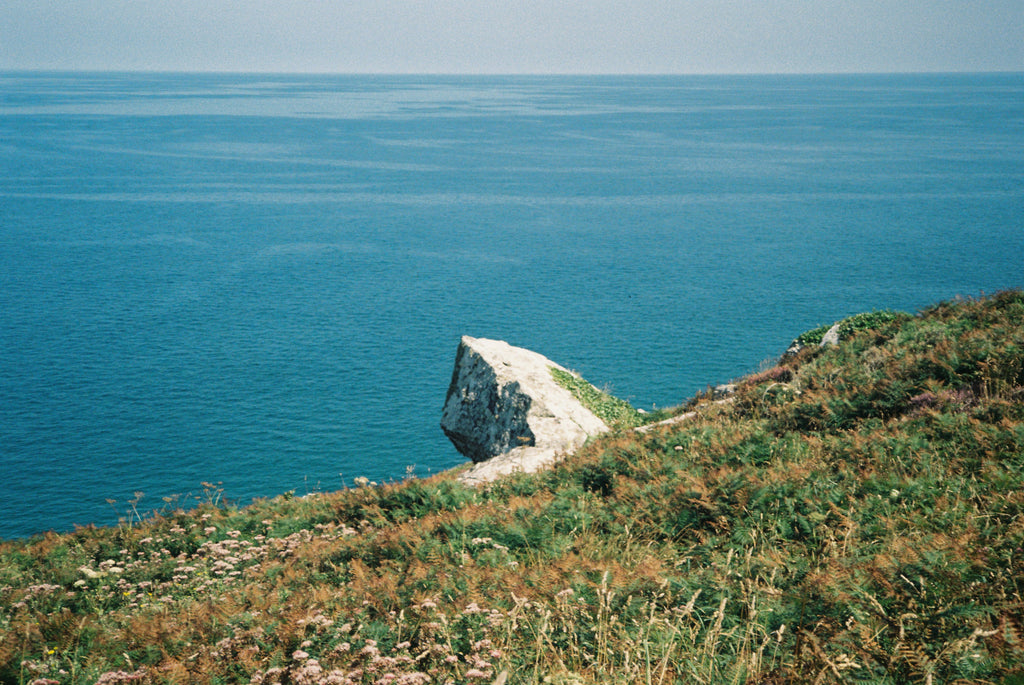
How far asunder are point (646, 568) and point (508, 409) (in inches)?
536

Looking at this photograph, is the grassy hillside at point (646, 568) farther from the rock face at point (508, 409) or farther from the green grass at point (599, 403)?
the green grass at point (599, 403)

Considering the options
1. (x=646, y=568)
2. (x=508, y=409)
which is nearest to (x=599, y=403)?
(x=508, y=409)

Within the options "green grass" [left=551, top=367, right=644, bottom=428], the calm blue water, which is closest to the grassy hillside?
the calm blue water

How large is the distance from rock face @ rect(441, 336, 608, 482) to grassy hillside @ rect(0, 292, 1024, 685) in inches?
208

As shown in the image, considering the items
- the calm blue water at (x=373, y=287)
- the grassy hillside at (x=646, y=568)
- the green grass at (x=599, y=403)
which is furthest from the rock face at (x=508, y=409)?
the calm blue water at (x=373, y=287)

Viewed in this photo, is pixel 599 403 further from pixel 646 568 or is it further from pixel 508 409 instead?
pixel 646 568

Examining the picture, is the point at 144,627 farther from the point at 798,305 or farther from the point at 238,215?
the point at 238,215

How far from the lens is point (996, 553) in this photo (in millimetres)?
5691

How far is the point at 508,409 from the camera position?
20.1 m

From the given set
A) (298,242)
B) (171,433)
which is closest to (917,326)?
(171,433)

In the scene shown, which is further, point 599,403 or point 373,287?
point 373,287

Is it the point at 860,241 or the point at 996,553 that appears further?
the point at 860,241

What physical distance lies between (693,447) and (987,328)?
6.56 metres

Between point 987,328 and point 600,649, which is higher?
point 987,328
